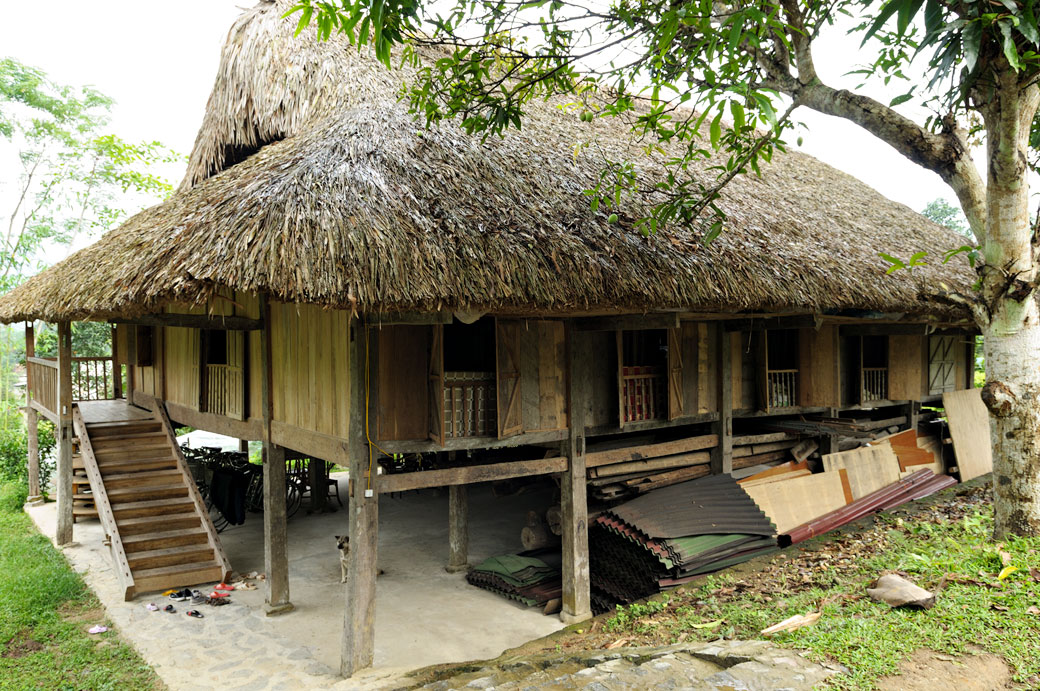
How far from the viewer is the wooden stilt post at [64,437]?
10.6m

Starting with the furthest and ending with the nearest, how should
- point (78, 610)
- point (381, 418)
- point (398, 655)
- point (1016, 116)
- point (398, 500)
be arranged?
point (398, 500)
point (78, 610)
point (398, 655)
point (381, 418)
point (1016, 116)

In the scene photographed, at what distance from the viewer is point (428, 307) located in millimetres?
5496

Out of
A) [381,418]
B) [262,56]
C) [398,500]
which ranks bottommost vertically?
[398,500]

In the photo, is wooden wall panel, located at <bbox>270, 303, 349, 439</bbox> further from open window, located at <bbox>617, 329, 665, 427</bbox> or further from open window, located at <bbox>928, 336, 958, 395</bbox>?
open window, located at <bbox>928, 336, 958, 395</bbox>

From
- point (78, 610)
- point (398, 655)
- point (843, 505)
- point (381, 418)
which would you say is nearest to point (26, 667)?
A: point (78, 610)

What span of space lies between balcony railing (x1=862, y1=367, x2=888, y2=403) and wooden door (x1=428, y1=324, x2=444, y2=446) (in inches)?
288

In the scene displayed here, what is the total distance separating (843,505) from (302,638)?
7094 millimetres

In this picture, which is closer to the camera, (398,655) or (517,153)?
(398,655)

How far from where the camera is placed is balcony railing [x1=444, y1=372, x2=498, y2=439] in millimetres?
6648

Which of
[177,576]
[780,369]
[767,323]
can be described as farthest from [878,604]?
[177,576]

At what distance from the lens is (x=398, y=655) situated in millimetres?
6844

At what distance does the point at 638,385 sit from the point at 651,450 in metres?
0.86

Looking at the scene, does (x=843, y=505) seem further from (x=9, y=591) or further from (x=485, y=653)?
(x=9, y=591)

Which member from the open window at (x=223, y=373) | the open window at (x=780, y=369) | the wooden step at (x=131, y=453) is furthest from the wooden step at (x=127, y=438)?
the open window at (x=780, y=369)
